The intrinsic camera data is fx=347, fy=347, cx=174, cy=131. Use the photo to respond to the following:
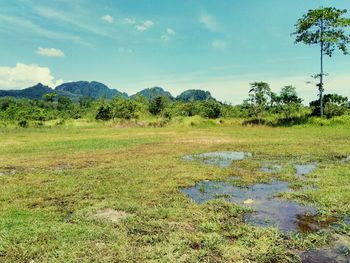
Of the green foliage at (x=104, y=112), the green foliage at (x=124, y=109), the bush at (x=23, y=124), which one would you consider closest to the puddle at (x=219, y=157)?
the green foliage at (x=124, y=109)

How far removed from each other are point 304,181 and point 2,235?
12.1m

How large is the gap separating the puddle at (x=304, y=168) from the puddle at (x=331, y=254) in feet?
29.6

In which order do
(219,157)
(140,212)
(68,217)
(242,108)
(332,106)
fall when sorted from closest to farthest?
(68,217) → (140,212) → (219,157) → (332,106) → (242,108)

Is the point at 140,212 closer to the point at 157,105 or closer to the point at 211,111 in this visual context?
the point at 211,111

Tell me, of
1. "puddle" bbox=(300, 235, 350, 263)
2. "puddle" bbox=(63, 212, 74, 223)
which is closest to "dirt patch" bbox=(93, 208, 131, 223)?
"puddle" bbox=(63, 212, 74, 223)

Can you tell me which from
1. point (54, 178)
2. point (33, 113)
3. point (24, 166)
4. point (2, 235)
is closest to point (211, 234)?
point (2, 235)

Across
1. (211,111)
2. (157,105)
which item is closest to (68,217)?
(211,111)

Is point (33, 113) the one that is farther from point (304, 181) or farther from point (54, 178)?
point (304, 181)

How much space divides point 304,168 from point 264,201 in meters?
7.44

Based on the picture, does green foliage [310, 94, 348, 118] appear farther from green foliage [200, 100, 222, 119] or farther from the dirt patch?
the dirt patch

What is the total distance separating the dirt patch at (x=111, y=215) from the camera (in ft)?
35.6

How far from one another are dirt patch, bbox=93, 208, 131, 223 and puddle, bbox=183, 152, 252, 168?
9.87 metres

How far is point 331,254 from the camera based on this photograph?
808 cm

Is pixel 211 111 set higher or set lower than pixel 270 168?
higher
